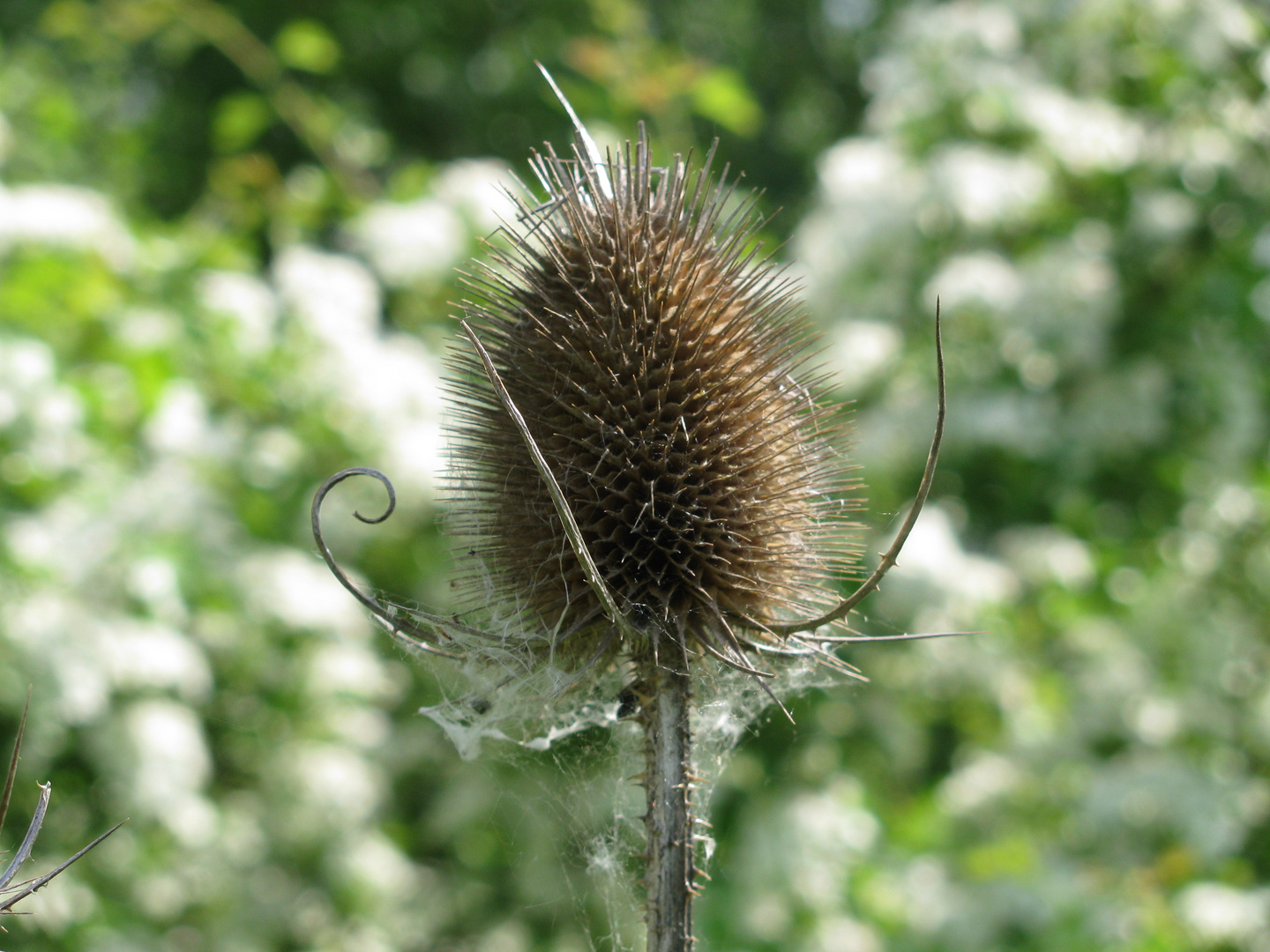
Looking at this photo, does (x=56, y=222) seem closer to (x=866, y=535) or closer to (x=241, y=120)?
(x=241, y=120)

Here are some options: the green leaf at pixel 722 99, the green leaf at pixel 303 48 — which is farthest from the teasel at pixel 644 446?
the green leaf at pixel 303 48

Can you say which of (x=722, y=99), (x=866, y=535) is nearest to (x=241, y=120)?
(x=722, y=99)

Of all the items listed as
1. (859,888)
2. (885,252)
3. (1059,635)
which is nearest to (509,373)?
(859,888)

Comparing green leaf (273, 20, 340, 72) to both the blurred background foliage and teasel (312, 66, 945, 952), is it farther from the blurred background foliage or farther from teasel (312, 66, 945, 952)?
teasel (312, 66, 945, 952)

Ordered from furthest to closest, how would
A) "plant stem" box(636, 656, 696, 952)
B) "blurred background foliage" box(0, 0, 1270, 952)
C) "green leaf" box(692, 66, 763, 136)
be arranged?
"green leaf" box(692, 66, 763, 136), "blurred background foliage" box(0, 0, 1270, 952), "plant stem" box(636, 656, 696, 952)

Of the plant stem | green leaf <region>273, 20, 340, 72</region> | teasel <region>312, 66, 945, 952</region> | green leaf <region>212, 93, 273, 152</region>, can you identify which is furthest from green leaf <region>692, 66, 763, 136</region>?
the plant stem

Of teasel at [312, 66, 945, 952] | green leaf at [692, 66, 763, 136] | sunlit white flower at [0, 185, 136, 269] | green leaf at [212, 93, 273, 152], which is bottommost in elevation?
teasel at [312, 66, 945, 952]
